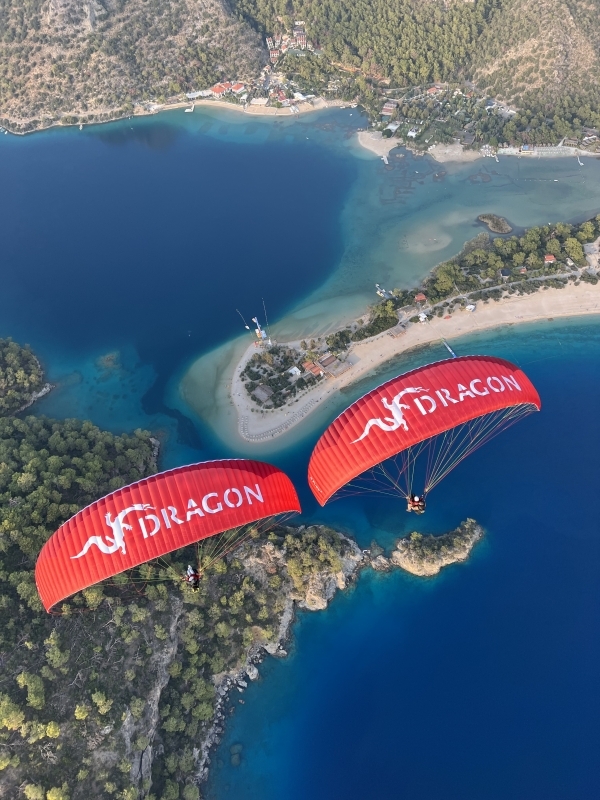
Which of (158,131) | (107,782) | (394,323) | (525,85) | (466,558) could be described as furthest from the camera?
(158,131)

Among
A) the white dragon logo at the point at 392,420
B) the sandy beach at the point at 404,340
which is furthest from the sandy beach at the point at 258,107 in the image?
the white dragon logo at the point at 392,420

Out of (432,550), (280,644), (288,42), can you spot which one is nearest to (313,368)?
(432,550)

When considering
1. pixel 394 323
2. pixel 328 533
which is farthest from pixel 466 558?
pixel 394 323

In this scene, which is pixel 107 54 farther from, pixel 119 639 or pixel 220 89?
pixel 119 639

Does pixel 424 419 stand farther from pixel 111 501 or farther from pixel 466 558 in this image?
pixel 111 501

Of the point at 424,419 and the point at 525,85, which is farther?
the point at 525,85

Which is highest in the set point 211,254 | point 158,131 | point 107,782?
point 158,131
